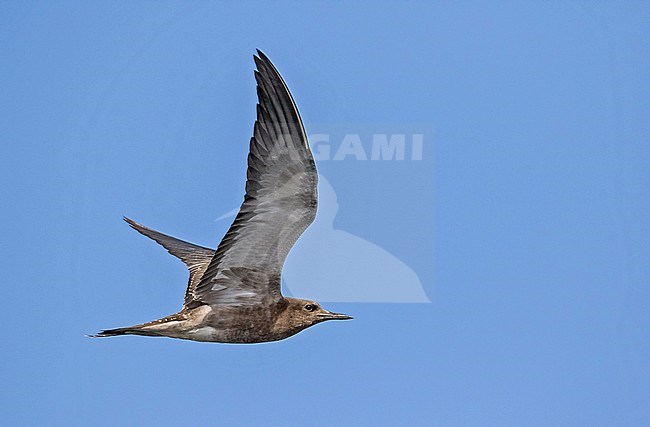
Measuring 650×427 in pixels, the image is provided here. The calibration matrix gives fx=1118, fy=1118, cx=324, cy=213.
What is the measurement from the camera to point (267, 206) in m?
7.98

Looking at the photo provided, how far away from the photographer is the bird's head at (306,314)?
28.6 ft

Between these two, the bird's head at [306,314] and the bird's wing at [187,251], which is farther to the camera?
the bird's wing at [187,251]

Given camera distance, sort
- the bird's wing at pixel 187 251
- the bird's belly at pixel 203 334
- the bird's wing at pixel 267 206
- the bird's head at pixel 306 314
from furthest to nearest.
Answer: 1. the bird's wing at pixel 187 251
2. the bird's head at pixel 306 314
3. the bird's belly at pixel 203 334
4. the bird's wing at pixel 267 206

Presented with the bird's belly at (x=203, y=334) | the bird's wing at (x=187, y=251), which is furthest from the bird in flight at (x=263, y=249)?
the bird's wing at (x=187, y=251)

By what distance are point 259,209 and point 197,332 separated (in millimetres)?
1146

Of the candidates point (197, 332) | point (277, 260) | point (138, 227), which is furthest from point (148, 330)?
point (138, 227)

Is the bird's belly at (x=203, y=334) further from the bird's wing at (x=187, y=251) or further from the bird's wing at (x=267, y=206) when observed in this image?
the bird's wing at (x=187, y=251)

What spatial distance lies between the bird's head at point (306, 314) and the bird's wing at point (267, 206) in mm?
274

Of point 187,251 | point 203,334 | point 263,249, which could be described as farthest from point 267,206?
point 187,251

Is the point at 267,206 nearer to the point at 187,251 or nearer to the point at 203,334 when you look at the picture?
the point at 203,334

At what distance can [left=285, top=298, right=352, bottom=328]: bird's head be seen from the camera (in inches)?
343

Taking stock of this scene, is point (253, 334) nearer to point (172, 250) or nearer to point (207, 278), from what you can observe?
point (207, 278)

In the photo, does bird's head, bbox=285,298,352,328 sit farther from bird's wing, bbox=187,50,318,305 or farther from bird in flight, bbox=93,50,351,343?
bird's wing, bbox=187,50,318,305

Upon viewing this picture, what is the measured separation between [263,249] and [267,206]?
15.7 inches
